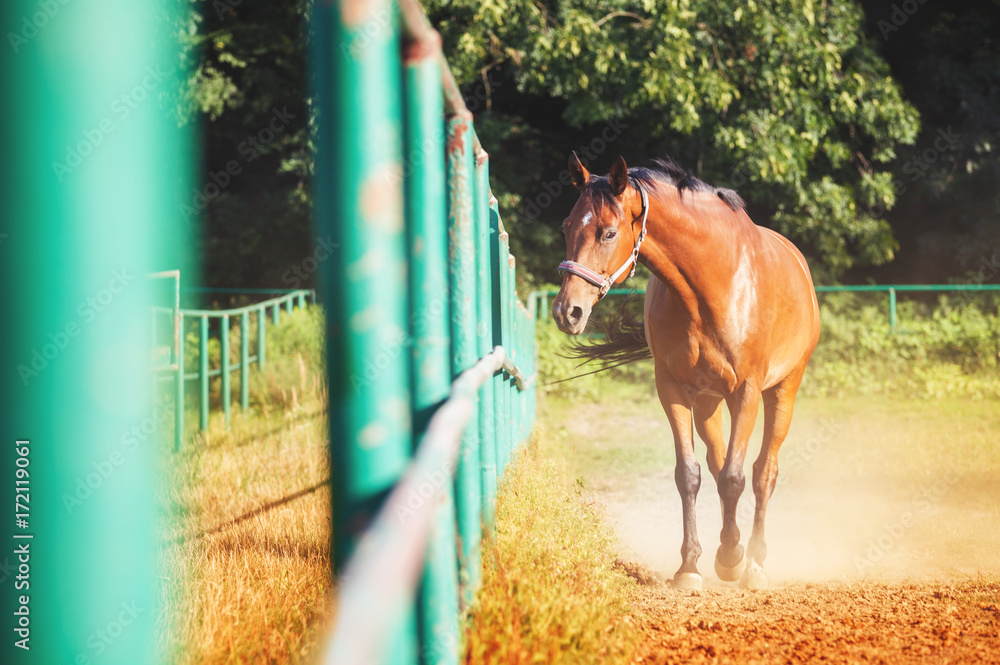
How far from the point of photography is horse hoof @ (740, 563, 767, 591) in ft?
13.0

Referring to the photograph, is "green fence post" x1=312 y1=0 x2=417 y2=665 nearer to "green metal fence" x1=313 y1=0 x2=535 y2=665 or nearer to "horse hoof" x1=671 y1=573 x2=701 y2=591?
"green metal fence" x1=313 y1=0 x2=535 y2=665

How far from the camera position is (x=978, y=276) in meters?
14.3

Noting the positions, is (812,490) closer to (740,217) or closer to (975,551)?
(975,551)

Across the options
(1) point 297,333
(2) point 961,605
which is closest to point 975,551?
(2) point 961,605

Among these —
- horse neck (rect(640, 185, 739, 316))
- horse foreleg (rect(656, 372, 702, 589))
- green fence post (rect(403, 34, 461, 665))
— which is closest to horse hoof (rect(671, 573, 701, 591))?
horse foreleg (rect(656, 372, 702, 589))

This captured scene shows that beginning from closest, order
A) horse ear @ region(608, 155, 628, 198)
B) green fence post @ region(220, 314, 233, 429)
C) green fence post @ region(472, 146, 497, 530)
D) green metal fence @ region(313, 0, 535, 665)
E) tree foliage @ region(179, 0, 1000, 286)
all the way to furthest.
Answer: green metal fence @ region(313, 0, 535, 665) → green fence post @ region(472, 146, 497, 530) → horse ear @ region(608, 155, 628, 198) → green fence post @ region(220, 314, 233, 429) → tree foliage @ region(179, 0, 1000, 286)

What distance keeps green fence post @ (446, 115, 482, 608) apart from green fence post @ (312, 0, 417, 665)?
2.79 ft

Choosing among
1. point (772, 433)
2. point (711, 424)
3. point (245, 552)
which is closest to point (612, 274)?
point (711, 424)

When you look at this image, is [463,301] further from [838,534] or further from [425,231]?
[838,534]

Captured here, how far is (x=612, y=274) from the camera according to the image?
3672mm

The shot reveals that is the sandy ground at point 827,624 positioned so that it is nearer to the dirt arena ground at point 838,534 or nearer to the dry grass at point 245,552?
the dirt arena ground at point 838,534

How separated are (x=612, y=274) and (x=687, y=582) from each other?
5.04ft

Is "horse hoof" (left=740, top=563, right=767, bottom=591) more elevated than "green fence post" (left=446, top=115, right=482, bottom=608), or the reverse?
"green fence post" (left=446, top=115, right=482, bottom=608)

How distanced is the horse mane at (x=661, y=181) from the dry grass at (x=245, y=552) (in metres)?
1.83
